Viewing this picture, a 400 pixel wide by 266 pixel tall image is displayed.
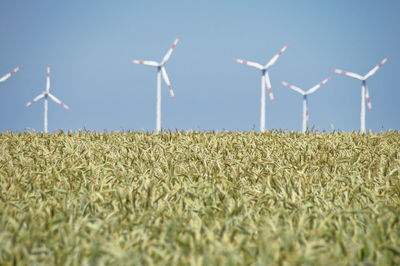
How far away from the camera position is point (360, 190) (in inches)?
177

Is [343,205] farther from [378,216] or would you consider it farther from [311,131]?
[311,131]

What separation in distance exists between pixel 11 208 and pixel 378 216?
317cm

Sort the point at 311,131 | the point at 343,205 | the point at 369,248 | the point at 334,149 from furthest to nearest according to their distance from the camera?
the point at 311,131 < the point at 334,149 < the point at 343,205 < the point at 369,248

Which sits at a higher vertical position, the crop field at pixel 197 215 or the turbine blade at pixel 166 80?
the turbine blade at pixel 166 80

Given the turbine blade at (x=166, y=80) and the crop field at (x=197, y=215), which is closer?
the crop field at (x=197, y=215)

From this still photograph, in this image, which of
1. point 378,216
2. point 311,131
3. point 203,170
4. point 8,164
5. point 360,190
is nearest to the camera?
point 378,216

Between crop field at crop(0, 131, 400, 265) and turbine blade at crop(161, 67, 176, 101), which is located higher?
turbine blade at crop(161, 67, 176, 101)

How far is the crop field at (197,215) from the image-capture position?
2.46 meters

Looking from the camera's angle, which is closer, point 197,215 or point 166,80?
point 197,215

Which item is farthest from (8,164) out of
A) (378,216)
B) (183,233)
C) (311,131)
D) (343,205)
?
(311,131)

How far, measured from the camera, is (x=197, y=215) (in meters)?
3.35

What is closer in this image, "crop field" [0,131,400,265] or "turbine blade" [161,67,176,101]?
"crop field" [0,131,400,265]

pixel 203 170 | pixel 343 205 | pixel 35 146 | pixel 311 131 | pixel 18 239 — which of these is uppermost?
pixel 311 131

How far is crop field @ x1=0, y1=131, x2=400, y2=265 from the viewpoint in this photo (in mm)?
2455
